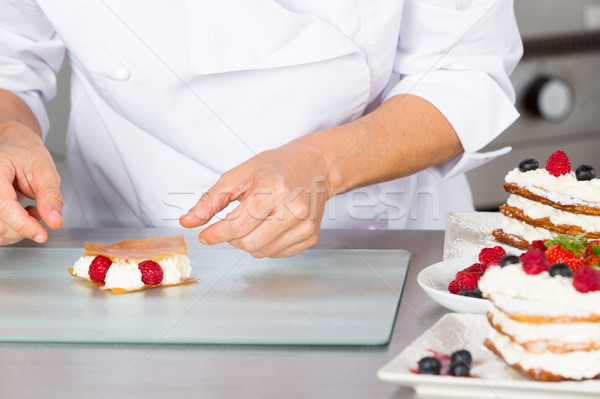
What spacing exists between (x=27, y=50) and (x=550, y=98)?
6.11 feet

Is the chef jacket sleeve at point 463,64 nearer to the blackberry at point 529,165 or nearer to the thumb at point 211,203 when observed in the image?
the blackberry at point 529,165

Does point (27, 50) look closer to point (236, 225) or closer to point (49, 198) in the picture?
point (49, 198)

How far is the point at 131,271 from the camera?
3.09ft

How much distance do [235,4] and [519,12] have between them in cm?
182

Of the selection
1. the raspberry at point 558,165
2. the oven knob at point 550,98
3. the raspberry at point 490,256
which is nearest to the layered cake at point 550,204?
the raspberry at point 558,165

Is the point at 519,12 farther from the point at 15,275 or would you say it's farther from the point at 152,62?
the point at 15,275

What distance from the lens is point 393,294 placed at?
91cm

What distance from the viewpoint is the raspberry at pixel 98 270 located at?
3.11ft

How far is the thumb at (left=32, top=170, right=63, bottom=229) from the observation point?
986mm

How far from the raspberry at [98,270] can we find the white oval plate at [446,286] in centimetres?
39

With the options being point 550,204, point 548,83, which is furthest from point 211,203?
point 548,83

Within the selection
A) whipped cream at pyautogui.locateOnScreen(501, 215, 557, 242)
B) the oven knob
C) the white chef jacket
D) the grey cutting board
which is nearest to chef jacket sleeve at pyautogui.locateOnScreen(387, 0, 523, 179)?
the white chef jacket

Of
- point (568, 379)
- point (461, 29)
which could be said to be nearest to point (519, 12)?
point (461, 29)

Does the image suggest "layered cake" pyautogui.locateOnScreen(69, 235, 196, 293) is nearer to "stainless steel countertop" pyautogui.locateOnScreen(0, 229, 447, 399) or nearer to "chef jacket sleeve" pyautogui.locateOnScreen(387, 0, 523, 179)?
"stainless steel countertop" pyautogui.locateOnScreen(0, 229, 447, 399)
